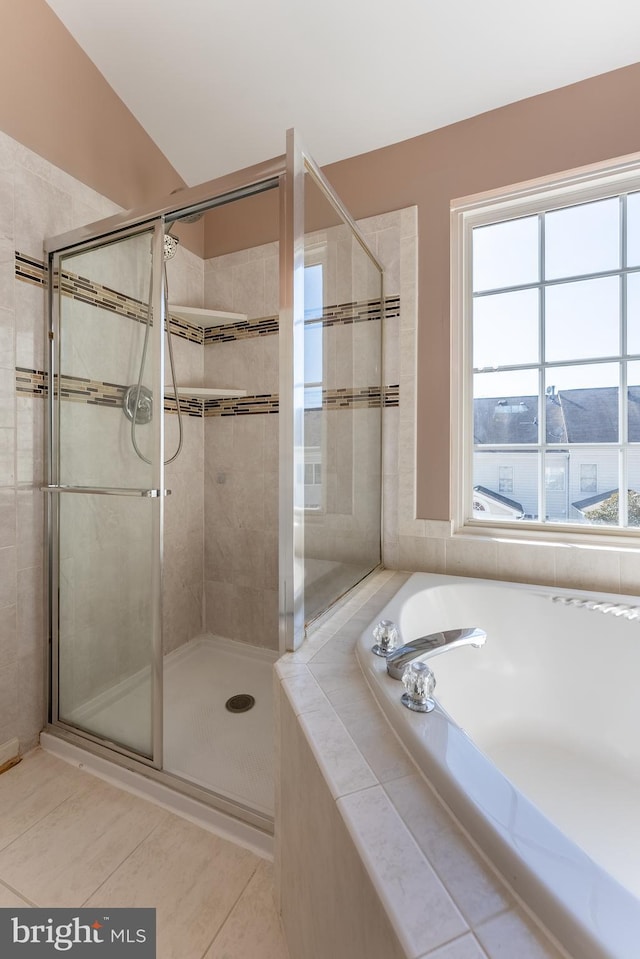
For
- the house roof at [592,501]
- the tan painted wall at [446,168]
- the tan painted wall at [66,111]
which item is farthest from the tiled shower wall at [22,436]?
the house roof at [592,501]

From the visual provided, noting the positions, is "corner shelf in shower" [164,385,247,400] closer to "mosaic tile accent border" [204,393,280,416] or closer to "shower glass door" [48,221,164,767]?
"mosaic tile accent border" [204,393,280,416]

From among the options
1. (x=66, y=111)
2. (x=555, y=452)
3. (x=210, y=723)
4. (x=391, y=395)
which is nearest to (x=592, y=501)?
(x=555, y=452)

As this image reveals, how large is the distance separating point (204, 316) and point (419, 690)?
6.31 ft

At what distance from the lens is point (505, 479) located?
1849 mm

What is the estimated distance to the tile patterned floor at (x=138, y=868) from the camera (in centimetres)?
→ 101

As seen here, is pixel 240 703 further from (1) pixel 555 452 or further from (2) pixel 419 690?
(1) pixel 555 452

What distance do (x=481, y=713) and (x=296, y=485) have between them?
37.9 inches

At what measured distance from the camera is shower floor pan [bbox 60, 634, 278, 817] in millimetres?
1401

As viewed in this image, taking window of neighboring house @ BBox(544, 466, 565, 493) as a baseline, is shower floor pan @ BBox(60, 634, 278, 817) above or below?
below

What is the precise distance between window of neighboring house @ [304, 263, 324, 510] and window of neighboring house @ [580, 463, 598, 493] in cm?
106

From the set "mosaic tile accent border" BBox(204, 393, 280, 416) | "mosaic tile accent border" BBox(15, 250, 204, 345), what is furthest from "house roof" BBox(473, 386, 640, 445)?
"mosaic tile accent border" BBox(15, 250, 204, 345)

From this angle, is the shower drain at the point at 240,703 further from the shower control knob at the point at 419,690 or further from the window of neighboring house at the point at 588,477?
the window of neighboring house at the point at 588,477

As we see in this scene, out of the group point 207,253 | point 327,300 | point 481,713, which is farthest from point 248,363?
point 481,713

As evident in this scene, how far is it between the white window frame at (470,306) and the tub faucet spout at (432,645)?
39.9 inches
